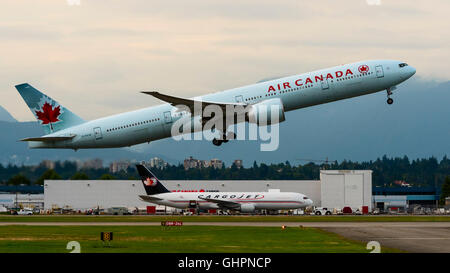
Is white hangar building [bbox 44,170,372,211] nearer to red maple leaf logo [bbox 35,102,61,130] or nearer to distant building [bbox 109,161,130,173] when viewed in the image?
distant building [bbox 109,161,130,173]

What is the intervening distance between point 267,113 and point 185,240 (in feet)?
48.6

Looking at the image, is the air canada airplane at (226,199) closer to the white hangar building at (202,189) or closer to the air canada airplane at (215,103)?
the white hangar building at (202,189)

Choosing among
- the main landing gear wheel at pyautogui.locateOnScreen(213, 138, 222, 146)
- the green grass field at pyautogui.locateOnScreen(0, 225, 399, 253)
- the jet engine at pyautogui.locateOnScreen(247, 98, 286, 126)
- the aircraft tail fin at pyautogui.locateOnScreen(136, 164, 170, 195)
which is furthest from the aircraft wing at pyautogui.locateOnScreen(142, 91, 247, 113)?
the aircraft tail fin at pyautogui.locateOnScreen(136, 164, 170, 195)

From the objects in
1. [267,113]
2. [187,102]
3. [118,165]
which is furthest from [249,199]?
[267,113]

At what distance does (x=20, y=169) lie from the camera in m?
102

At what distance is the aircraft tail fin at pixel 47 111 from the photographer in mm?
76562

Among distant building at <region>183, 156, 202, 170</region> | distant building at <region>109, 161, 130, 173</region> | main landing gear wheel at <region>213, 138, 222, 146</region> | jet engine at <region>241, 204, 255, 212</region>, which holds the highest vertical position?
distant building at <region>183, 156, 202, 170</region>

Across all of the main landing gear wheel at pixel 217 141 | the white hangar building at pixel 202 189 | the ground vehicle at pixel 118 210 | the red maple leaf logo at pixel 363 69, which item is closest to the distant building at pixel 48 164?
the main landing gear wheel at pixel 217 141

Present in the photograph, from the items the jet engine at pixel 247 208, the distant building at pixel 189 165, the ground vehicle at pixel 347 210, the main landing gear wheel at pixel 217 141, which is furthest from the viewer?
the distant building at pixel 189 165

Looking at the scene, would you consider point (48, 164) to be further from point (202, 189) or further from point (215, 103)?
point (202, 189)

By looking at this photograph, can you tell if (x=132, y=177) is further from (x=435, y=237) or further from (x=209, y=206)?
(x=435, y=237)

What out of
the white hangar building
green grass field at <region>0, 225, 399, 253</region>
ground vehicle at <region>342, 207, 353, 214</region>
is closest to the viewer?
green grass field at <region>0, 225, 399, 253</region>

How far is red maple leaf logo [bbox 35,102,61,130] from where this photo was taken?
76.8 metres
